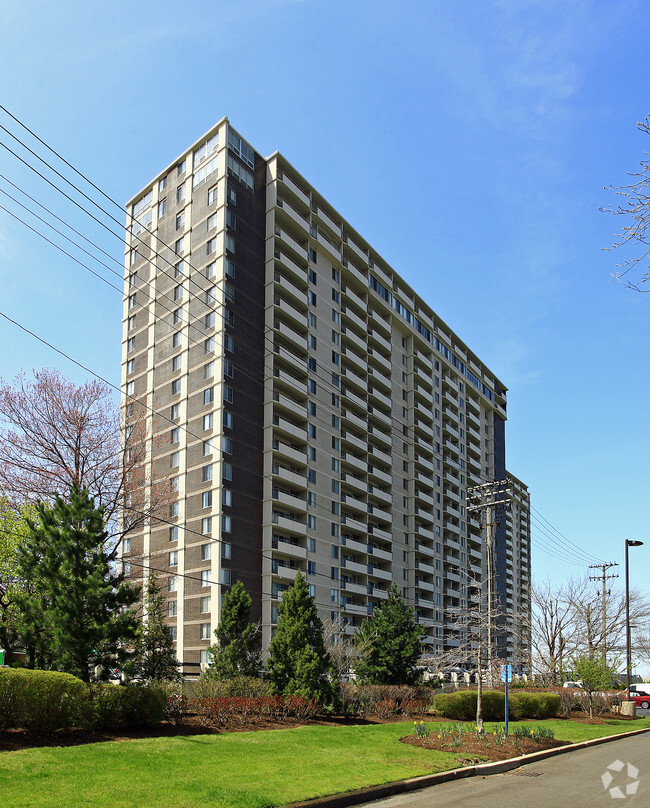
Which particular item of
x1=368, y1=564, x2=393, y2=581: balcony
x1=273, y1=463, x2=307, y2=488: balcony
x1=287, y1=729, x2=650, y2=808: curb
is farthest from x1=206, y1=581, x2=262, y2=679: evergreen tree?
x1=368, y1=564, x2=393, y2=581: balcony

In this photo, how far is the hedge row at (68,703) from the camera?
15156 millimetres

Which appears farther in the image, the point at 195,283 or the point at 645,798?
the point at 195,283

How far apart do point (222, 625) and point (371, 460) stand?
4711 centimetres

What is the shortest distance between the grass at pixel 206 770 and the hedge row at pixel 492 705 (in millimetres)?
10585

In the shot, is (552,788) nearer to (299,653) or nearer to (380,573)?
(299,653)

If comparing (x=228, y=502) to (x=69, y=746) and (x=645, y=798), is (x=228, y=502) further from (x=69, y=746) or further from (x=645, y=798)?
(x=645, y=798)

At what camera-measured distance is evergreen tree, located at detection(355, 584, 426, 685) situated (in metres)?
33.6

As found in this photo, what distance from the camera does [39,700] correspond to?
15.5 metres

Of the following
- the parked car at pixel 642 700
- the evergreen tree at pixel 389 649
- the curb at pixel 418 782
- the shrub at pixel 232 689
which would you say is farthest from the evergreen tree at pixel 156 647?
the parked car at pixel 642 700

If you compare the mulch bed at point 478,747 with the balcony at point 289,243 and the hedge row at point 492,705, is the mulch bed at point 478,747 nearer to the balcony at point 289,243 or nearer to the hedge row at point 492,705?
the hedge row at point 492,705

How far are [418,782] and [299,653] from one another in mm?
14368

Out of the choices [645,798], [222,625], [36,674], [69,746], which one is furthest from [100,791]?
[222,625]

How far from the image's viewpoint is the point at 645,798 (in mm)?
13516

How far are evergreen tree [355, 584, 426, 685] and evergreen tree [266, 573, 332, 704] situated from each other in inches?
189
